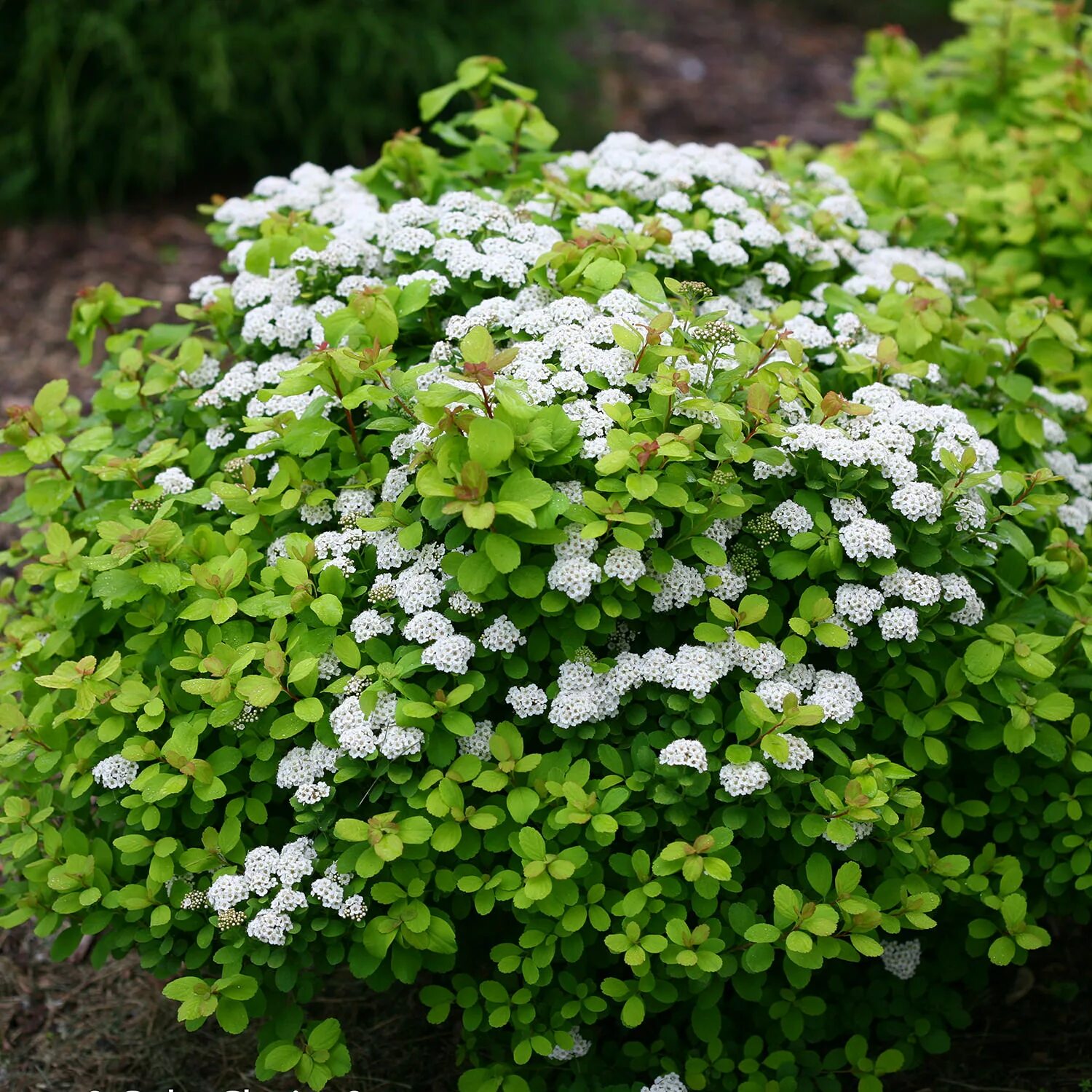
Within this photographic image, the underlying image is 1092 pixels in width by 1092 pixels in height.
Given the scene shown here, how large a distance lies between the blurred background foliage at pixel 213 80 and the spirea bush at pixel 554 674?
2.80 meters

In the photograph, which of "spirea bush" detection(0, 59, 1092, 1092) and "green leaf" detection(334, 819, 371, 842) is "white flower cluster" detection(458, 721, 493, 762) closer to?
"spirea bush" detection(0, 59, 1092, 1092)

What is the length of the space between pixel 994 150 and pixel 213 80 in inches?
121

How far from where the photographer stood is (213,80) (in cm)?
463

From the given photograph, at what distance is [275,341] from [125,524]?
0.53 metres

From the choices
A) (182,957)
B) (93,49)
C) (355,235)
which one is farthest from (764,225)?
(93,49)

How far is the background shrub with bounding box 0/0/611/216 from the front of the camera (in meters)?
4.66

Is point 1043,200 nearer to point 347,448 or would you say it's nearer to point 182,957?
point 347,448

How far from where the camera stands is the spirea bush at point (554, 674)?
6.19ft

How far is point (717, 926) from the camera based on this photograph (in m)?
1.90

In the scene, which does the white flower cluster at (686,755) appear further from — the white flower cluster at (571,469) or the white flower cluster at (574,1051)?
the white flower cluster at (574,1051)

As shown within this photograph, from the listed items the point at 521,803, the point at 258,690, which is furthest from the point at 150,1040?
the point at 521,803

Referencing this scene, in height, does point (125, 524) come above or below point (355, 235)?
below

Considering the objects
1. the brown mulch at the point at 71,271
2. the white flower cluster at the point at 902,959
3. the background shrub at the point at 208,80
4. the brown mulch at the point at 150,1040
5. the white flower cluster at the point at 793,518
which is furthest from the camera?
the background shrub at the point at 208,80

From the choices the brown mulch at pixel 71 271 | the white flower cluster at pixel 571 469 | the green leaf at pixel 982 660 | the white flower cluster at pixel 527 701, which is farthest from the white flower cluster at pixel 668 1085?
the brown mulch at pixel 71 271
